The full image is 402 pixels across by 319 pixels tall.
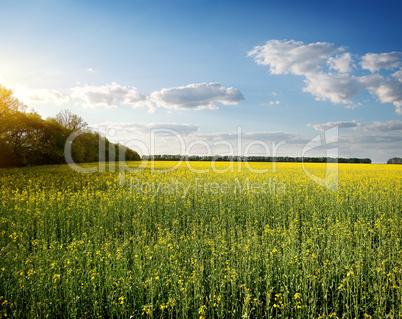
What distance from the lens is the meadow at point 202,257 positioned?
534 cm

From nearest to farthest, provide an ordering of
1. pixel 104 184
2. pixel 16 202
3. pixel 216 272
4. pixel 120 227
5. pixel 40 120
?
pixel 216 272
pixel 120 227
pixel 16 202
pixel 104 184
pixel 40 120

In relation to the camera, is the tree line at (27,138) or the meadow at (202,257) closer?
the meadow at (202,257)

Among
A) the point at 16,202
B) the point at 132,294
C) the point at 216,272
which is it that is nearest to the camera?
the point at 132,294

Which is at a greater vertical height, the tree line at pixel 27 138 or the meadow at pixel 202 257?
the tree line at pixel 27 138

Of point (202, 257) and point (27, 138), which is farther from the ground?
point (27, 138)

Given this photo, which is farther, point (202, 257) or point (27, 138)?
point (27, 138)

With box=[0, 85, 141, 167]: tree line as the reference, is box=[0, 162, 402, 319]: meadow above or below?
below

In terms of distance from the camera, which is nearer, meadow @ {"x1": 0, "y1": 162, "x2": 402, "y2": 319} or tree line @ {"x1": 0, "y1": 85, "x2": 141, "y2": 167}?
meadow @ {"x1": 0, "y1": 162, "x2": 402, "y2": 319}

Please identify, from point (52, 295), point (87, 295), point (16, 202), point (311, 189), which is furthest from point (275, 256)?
point (16, 202)

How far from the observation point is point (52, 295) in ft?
18.3

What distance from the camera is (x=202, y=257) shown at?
24.8ft

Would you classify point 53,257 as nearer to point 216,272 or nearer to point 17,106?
point 216,272

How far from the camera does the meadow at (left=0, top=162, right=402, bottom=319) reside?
5336 millimetres

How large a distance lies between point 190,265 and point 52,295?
10.0 feet
